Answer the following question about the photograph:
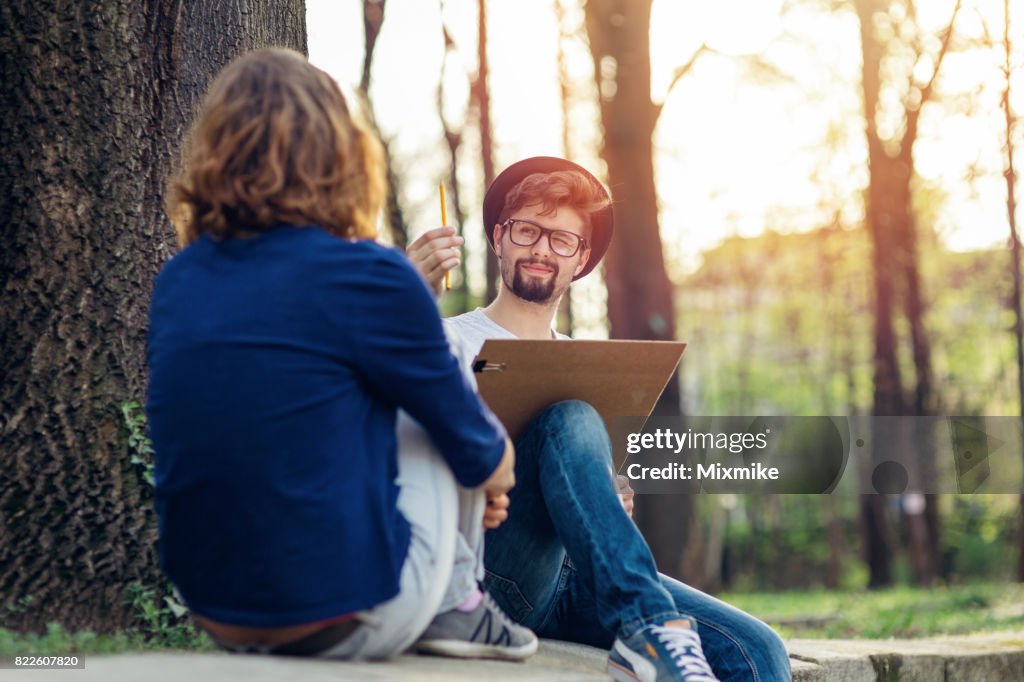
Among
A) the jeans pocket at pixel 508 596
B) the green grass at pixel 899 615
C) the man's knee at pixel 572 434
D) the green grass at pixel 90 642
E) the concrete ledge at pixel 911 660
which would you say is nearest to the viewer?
the man's knee at pixel 572 434

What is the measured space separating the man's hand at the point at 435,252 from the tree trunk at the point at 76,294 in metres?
0.94

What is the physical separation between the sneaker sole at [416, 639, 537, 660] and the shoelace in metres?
0.31

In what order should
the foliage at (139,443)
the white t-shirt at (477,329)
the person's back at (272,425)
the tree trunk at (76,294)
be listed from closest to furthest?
1. the person's back at (272,425)
2. the tree trunk at (76,294)
3. the foliage at (139,443)
4. the white t-shirt at (477,329)

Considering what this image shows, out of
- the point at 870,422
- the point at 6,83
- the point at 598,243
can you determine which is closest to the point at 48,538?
the point at 6,83

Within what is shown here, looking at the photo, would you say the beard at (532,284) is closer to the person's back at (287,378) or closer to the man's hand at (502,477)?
the man's hand at (502,477)

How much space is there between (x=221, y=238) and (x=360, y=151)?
0.32 m

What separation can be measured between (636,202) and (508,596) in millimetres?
7630

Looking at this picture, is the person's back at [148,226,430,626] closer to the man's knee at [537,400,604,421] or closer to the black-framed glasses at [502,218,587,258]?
the man's knee at [537,400,604,421]

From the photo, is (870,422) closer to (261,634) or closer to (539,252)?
(539,252)

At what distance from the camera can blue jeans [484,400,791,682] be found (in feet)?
9.27

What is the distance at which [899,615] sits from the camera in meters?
8.20

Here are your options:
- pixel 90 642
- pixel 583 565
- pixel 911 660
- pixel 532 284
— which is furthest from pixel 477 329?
pixel 911 660

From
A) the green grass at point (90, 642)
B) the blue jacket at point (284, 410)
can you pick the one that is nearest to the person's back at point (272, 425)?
the blue jacket at point (284, 410)

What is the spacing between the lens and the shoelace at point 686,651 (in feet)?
8.76
